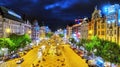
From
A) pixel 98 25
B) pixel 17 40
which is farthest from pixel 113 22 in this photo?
pixel 17 40

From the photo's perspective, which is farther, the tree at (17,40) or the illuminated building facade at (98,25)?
the illuminated building facade at (98,25)

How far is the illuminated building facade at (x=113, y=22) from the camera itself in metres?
105

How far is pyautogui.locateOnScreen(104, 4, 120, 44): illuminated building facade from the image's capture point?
105 meters

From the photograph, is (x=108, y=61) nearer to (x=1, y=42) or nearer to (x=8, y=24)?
(x=1, y=42)

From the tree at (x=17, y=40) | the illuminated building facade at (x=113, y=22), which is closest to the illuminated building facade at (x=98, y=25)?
the illuminated building facade at (x=113, y=22)

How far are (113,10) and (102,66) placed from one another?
42929 mm

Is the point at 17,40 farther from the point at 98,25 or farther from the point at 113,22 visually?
the point at 113,22

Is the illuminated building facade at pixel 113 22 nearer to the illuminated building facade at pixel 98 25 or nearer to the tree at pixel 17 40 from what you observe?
the illuminated building facade at pixel 98 25

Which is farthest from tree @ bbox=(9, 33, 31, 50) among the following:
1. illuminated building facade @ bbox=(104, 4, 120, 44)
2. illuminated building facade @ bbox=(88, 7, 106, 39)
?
illuminated building facade @ bbox=(104, 4, 120, 44)

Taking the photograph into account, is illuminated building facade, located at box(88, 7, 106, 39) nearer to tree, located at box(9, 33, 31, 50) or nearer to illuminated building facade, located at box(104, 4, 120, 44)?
illuminated building facade, located at box(104, 4, 120, 44)

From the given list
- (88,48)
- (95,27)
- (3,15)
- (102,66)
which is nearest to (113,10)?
(88,48)

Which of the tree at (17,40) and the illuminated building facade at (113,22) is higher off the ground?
the illuminated building facade at (113,22)

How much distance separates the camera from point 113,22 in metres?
110

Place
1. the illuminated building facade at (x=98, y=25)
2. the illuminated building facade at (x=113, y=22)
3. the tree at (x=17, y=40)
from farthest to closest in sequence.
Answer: the illuminated building facade at (x=98, y=25), the tree at (x=17, y=40), the illuminated building facade at (x=113, y=22)
